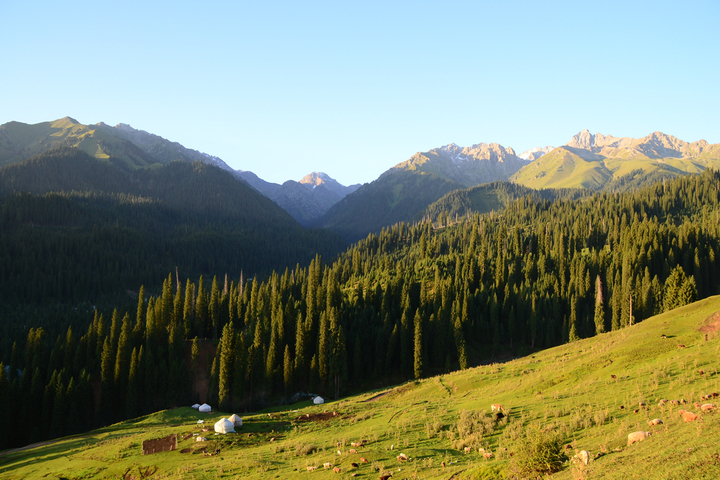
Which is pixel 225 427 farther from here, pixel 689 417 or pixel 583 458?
pixel 689 417

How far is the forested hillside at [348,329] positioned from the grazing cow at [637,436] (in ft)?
244

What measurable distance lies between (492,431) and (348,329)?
7999cm

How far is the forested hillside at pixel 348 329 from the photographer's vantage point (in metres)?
89.1

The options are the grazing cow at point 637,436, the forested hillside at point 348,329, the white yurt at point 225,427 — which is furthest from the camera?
the forested hillside at point 348,329

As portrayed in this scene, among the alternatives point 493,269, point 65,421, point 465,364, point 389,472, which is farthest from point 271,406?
point 493,269

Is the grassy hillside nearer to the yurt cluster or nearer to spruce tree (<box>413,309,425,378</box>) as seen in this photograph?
the yurt cluster

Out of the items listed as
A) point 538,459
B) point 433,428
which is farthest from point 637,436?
point 433,428

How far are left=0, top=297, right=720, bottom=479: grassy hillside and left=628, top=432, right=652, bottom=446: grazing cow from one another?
3.67 ft

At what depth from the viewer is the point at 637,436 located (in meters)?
23.0

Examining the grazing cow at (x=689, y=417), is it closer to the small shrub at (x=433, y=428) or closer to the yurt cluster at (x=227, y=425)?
the small shrub at (x=433, y=428)

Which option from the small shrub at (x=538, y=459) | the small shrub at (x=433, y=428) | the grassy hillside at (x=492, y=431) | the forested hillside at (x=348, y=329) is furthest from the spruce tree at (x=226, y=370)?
the small shrub at (x=538, y=459)

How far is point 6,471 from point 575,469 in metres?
57.9

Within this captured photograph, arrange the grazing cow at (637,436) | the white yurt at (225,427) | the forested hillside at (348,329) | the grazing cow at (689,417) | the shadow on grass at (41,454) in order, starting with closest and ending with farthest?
the grazing cow at (637,436) < the grazing cow at (689,417) < the white yurt at (225,427) < the shadow on grass at (41,454) < the forested hillside at (348,329)

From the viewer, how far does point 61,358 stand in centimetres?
9925
